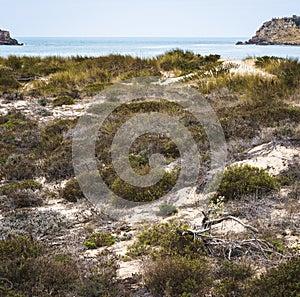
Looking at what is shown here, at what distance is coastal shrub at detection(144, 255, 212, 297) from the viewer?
3320 mm

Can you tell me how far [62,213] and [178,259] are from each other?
244 cm

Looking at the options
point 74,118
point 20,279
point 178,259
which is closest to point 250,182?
point 178,259

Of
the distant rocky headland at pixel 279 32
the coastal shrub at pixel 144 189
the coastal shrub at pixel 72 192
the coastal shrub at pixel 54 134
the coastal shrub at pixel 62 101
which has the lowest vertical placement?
the coastal shrub at pixel 72 192

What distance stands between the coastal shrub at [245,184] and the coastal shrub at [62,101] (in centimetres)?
851

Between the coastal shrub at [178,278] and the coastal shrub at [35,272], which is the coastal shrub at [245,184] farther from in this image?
the coastal shrub at [35,272]

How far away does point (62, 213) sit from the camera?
Result: 221 inches

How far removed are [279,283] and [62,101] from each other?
11.0 m

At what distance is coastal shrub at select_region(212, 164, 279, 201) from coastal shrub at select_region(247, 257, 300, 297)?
1976mm

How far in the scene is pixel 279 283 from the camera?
3.18m

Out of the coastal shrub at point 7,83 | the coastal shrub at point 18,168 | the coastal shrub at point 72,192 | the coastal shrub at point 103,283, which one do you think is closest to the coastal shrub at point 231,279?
the coastal shrub at point 103,283

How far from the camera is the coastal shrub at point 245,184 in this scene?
536cm

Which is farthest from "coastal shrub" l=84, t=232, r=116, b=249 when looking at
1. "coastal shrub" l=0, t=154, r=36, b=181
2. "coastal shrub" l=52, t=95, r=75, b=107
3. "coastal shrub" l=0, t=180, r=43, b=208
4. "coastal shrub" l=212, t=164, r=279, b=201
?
"coastal shrub" l=52, t=95, r=75, b=107

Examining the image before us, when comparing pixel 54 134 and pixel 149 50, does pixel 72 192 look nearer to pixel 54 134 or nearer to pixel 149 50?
pixel 54 134

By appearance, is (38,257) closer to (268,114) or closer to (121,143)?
(121,143)
